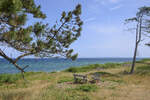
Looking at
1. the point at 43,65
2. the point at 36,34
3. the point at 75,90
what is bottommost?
the point at 43,65

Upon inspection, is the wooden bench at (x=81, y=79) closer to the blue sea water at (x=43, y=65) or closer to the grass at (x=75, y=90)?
the grass at (x=75, y=90)

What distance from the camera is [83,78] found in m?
10.1

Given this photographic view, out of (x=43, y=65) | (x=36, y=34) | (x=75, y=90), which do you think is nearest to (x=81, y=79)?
(x=75, y=90)

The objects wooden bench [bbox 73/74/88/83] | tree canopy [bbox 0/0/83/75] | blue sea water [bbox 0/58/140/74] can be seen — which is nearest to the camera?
tree canopy [bbox 0/0/83/75]

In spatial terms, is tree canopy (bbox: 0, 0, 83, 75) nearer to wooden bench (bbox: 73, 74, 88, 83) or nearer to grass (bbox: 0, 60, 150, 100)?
grass (bbox: 0, 60, 150, 100)


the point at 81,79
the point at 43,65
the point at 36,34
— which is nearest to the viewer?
the point at 36,34

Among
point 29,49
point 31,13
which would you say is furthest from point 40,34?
point 31,13

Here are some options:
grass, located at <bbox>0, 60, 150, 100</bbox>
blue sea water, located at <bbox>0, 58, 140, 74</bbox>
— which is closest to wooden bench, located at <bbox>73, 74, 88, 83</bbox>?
grass, located at <bbox>0, 60, 150, 100</bbox>

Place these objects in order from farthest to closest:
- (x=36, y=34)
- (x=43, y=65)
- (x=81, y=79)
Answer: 1. (x=43, y=65)
2. (x=81, y=79)
3. (x=36, y=34)

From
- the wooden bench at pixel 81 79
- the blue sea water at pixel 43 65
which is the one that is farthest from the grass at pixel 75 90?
the blue sea water at pixel 43 65

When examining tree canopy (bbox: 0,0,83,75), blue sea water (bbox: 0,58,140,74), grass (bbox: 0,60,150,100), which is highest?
tree canopy (bbox: 0,0,83,75)

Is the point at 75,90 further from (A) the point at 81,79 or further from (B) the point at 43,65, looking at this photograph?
(B) the point at 43,65

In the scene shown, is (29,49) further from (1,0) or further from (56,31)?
(1,0)

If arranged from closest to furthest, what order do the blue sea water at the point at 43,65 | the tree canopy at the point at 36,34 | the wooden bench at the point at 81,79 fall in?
1. the tree canopy at the point at 36,34
2. the wooden bench at the point at 81,79
3. the blue sea water at the point at 43,65
